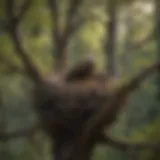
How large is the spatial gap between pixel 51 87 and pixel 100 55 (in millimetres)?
675

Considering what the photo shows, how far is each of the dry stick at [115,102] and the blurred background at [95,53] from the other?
8.4 inches

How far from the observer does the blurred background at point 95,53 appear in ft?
5.74

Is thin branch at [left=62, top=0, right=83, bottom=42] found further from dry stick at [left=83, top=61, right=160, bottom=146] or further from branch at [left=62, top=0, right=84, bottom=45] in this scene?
dry stick at [left=83, top=61, right=160, bottom=146]

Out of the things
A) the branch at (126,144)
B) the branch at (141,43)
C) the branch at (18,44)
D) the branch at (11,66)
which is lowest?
the branch at (126,144)

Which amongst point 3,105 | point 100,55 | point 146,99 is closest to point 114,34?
point 100,55

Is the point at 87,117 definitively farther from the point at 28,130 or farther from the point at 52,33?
the point at 52,33

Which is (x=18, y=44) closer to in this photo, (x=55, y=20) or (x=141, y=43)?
(x=55, y=20)

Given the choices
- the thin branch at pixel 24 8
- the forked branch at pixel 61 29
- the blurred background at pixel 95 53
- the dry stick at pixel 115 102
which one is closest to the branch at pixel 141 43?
the blurred background at pixel 95 53

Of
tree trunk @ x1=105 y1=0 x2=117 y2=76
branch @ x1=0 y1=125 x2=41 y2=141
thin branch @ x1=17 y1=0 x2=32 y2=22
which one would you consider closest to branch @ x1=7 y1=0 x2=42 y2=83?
thin branch @ x1=17 y1=0 x2=32 y2=22

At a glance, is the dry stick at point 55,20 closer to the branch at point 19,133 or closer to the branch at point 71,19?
the branch at point 71,19

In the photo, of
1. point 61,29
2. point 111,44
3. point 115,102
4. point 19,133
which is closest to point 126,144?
point 115,102

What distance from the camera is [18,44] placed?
1.56 meters

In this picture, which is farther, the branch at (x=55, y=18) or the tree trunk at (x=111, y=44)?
the tree trunk at (x=111, y=44)

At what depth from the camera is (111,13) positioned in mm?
1923
